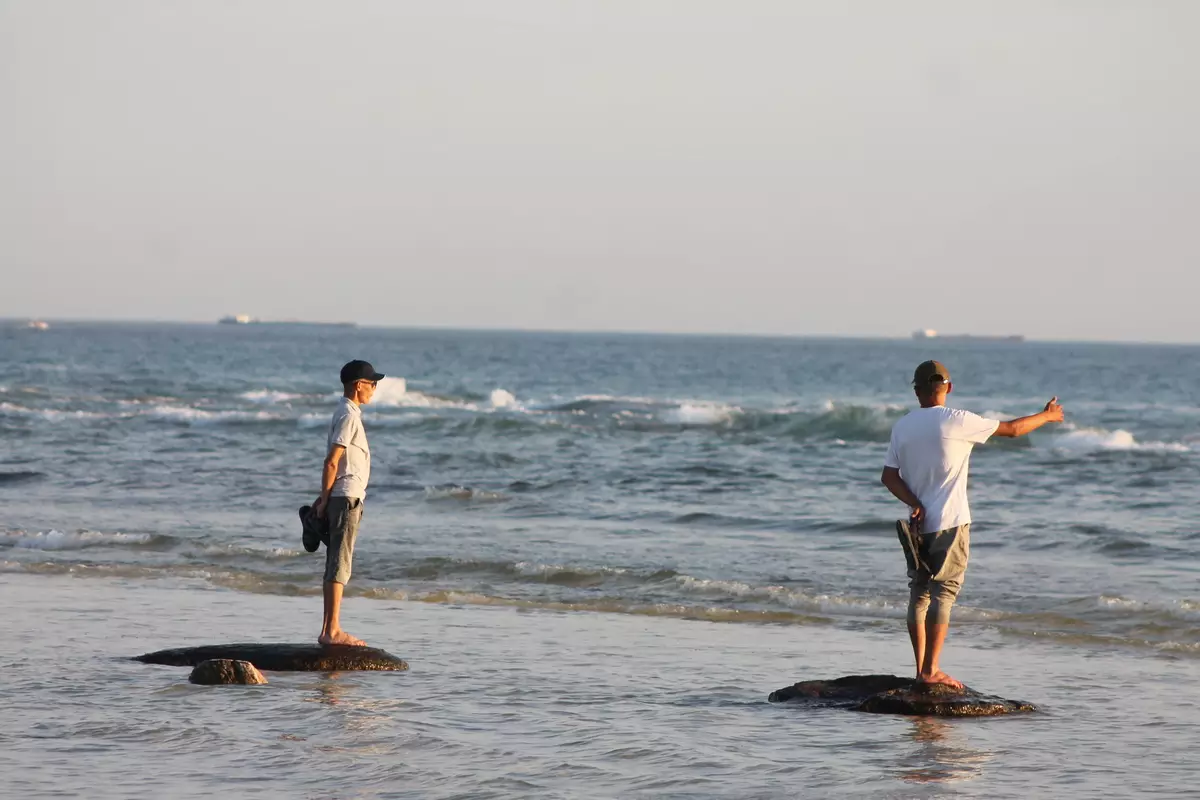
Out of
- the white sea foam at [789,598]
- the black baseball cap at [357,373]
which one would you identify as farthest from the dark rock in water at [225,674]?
the white sea foam at [789,598]

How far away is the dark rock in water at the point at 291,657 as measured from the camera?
28.7ft

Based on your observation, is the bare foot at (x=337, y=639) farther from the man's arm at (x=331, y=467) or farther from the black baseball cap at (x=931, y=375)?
the black baseball cap at (x=931, y=375)

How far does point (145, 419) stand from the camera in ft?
109

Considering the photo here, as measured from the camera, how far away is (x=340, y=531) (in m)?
8.82

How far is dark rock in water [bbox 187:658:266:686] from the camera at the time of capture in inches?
326

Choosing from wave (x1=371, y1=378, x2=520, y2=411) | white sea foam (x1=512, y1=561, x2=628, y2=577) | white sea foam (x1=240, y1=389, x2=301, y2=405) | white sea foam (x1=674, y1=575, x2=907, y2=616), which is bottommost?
white sea foam (x1=512, y1=561, x2=628, y2=577)

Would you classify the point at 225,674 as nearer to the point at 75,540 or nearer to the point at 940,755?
the point at 940,755

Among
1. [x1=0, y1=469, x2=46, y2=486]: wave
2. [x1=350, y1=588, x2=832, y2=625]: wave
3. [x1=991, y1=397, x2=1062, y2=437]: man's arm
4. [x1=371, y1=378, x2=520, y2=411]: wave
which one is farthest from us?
[x1=371, y1=378, x2=520, y2=411]: wave

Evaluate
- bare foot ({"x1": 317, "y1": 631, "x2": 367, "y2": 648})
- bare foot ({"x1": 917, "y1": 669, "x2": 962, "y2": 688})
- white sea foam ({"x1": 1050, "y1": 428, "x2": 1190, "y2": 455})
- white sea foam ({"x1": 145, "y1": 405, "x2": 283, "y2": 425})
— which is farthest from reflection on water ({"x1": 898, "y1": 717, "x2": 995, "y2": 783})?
white sea foam ({"x1": 145, "y1": 405, "x2": 283, "y2": 425})

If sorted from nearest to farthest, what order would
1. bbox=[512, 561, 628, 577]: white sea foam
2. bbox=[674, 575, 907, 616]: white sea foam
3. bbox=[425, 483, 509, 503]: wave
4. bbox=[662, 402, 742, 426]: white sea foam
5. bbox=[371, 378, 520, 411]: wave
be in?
bbox=[674, 575, 907, 616]: white sea foam < bbox=[512, 561, 628, 577]: white sea foam < bbox=[425, 483, 509, 503]: wave < bbox=[662, 402, 742, 426]: white sea foam < bbox=[371, 378, 520, 411]: wave

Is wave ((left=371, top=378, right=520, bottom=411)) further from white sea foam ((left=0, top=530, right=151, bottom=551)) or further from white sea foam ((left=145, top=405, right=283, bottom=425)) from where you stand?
white sea foam ((left=0, top=530, right=151, bottom=551))

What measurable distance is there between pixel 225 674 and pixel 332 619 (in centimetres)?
88

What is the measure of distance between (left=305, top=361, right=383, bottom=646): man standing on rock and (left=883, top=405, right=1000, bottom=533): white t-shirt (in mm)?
3120

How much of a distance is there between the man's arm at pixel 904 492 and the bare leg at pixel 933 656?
1.88ft
